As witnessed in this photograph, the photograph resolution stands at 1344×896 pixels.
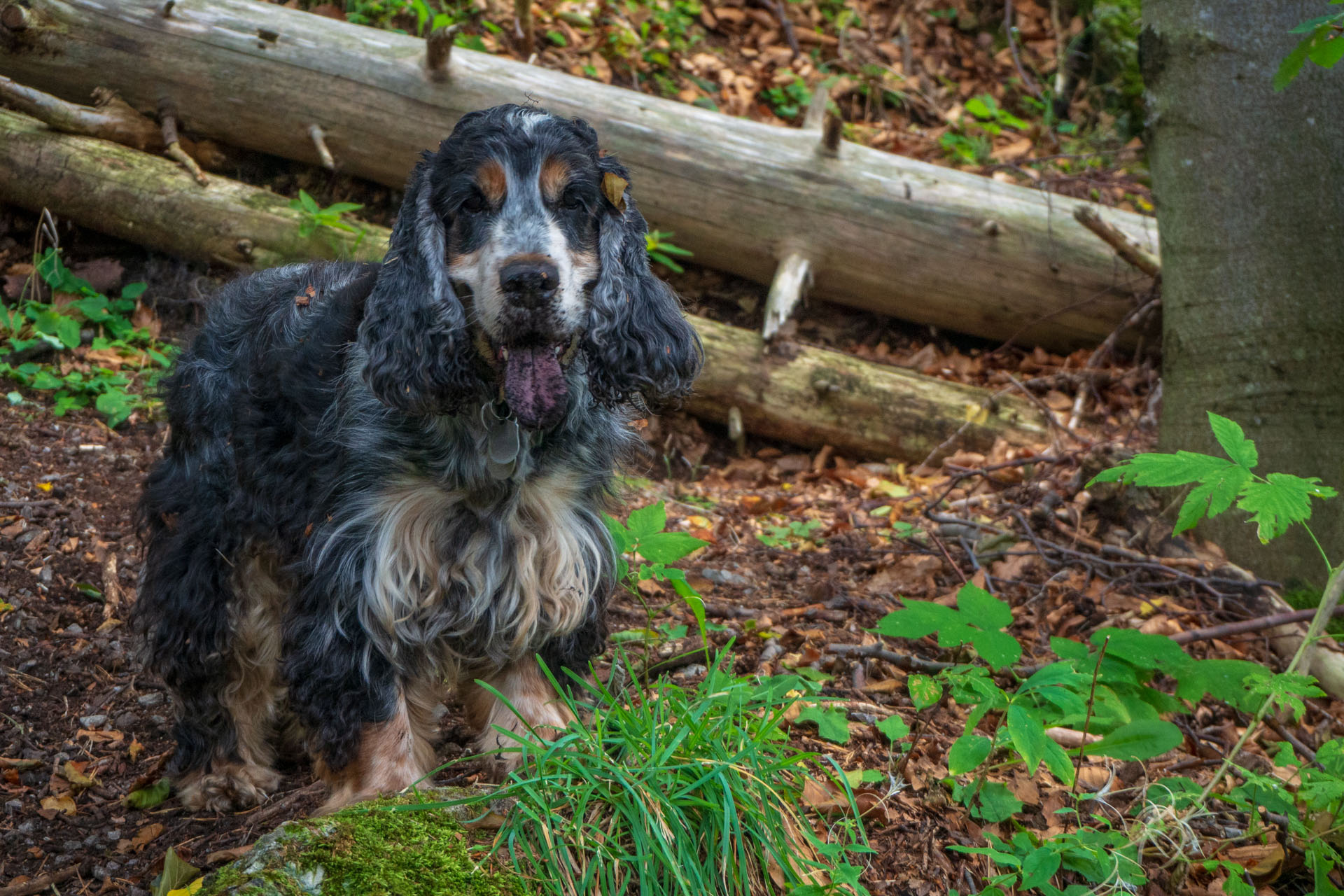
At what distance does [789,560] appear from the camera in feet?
15.8

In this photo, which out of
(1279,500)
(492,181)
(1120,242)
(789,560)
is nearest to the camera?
(1279,500)

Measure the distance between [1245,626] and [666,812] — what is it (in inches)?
94.6

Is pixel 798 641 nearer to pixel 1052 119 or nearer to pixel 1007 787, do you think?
pixel 1007 787

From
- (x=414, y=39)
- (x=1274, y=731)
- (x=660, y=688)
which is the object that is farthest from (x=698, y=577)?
(x=414, y=39)

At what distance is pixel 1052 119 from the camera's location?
9281mm

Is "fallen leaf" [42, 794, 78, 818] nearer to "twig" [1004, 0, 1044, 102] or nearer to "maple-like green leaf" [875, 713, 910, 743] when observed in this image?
"maple-like green leaf" [875, 713, 910, 743]

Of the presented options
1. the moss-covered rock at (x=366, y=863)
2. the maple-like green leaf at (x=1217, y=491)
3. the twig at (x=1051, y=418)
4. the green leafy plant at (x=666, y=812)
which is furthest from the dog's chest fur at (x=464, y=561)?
the twig at (x=1051, y=418)

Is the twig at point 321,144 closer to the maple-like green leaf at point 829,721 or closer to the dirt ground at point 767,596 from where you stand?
the dirt ground at point 767,596

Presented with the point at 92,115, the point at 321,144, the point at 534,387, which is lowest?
the point at 92,115

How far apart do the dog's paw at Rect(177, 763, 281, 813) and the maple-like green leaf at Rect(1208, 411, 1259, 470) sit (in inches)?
121

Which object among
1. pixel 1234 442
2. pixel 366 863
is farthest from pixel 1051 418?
pixel 366 863

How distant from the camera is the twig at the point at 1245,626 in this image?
3725 millimetres

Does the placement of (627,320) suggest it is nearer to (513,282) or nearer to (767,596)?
(513,282)

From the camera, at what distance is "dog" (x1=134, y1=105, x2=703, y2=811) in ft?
9.14
